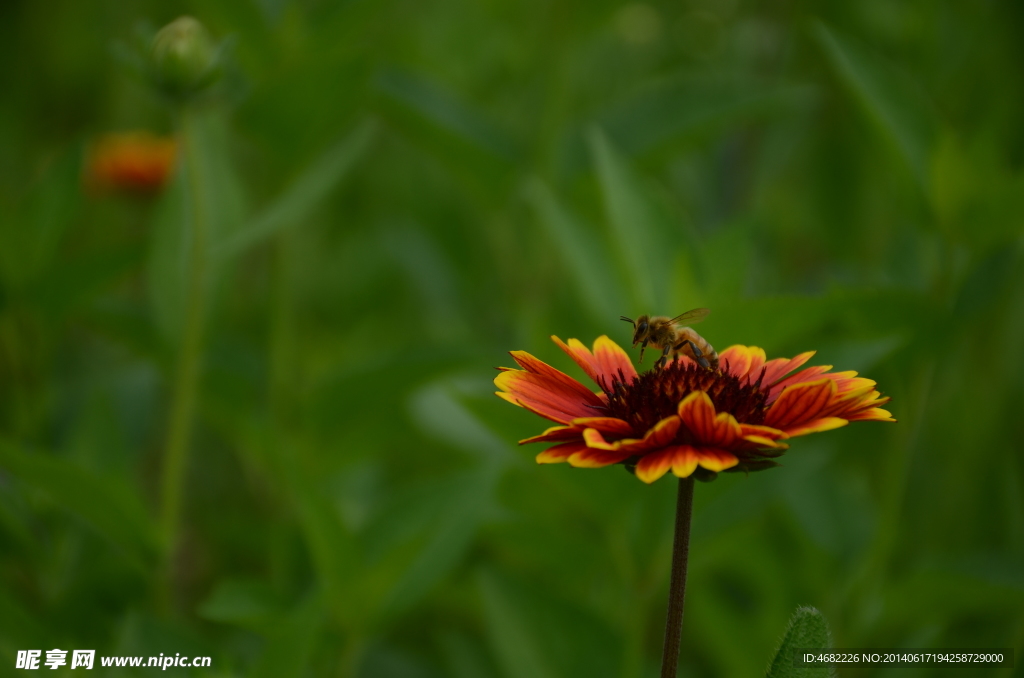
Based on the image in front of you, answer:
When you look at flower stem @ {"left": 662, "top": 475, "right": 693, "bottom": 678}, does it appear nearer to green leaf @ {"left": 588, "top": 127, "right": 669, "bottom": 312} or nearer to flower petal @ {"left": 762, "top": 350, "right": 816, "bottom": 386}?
flower petal @ {"left": 762, "top": 350, "right": 816, "bottom": 386}

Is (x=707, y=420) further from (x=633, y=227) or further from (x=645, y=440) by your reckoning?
(x=633, y=227)

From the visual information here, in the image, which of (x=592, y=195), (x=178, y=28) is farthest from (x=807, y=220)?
(x=178, y=28)

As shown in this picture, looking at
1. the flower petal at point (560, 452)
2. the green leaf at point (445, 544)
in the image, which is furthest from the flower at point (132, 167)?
the flower petal at point (560, 452)

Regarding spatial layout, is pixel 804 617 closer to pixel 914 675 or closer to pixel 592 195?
pixel 914 675

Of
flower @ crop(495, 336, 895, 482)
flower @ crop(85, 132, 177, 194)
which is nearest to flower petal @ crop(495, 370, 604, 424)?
flower @ crop(495, 336, 895, 482)

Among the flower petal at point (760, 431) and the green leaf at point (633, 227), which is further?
the green leaf at point (633, 227)

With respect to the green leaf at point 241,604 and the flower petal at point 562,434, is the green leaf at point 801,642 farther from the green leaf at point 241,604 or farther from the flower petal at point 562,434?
the green leaf at point 241,604
